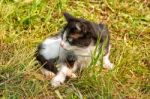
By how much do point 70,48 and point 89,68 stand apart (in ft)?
0.80

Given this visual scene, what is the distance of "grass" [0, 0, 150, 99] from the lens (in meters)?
3.95

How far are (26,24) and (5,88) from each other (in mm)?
1174

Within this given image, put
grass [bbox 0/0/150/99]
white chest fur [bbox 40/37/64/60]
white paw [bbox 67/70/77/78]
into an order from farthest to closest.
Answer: white chest fur [bbox 40/37/64/60], white paw [bbox 67/70/77/78], grass [bbox 0/0/150/99]

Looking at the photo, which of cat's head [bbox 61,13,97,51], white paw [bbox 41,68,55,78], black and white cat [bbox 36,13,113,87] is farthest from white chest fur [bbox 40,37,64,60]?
cat's head [bbox 61,13,97,51]

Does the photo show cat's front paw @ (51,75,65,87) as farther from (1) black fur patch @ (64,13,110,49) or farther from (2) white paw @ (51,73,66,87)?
(1) black fur patch @ (64,13,110,49)

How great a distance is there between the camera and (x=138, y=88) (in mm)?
4184

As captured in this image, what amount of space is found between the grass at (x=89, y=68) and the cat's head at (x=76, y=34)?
0.72 feet

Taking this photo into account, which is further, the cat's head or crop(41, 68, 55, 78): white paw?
crop(41, 68, 55, 78): white paw

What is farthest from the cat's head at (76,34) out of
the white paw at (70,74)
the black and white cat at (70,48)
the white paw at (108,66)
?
the white paw at (108,66)

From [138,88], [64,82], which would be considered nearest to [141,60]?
[138,88]

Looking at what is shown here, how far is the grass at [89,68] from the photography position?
395cm

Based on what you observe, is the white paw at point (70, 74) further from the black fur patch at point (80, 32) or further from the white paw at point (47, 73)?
the black fur patch at point (80, 32)

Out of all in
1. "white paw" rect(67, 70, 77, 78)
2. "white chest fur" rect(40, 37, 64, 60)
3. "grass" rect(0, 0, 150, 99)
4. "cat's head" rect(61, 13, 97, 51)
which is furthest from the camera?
"white chest fur" rect(40, 37, 64, 60)

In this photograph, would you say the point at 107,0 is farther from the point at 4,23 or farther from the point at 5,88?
the point at 5,88
